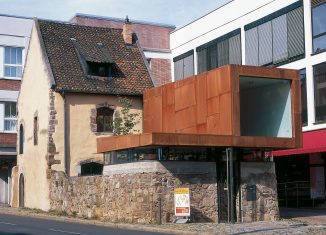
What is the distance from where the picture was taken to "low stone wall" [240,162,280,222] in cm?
2377

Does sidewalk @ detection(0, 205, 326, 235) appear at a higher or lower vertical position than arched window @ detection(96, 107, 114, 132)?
lower

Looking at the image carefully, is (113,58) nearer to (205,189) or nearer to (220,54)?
(220,54)

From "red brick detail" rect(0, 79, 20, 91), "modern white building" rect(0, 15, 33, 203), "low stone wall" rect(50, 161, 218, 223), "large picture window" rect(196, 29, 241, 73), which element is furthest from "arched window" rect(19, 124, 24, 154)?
"low stone wall" rect(50, 161, 218, 223)

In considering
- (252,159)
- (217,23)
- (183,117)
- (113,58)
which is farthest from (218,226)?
(217,23)

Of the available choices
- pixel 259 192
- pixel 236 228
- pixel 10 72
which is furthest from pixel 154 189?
pixel 10 72

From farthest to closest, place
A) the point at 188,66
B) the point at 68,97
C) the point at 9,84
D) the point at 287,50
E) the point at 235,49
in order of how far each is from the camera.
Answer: the point at 188,66 < the point at 9,84 < the point at 235,49 < the point at 68,97 < the point at 287,50

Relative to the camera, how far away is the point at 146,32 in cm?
4822

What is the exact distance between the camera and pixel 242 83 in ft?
80.8

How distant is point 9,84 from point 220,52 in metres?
13.2

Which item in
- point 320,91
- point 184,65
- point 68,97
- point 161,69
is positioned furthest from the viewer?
point 161,69

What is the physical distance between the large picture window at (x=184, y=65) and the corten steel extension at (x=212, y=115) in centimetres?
1513

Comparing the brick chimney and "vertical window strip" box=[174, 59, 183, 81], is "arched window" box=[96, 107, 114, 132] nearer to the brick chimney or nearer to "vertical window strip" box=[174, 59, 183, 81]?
the brick chimney

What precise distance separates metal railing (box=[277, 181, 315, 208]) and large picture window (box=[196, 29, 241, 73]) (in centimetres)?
778

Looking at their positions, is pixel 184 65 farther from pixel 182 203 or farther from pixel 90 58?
pixel 182 203
